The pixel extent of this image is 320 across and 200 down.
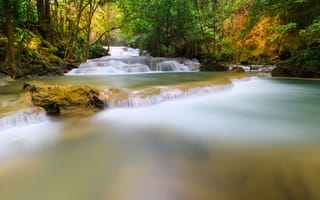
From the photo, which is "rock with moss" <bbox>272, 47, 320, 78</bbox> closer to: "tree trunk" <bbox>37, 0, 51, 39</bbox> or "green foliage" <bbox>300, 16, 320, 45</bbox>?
"green foliage" <bbox>300, 16, 320, 45</bbox>

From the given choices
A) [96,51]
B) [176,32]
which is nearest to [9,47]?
[96,51]

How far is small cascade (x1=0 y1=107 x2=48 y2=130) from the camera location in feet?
9.32

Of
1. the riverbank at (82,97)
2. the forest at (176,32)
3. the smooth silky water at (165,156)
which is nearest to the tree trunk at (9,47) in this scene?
the forest at (176,32)

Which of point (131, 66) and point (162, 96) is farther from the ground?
point (131, 66)

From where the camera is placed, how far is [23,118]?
304cm

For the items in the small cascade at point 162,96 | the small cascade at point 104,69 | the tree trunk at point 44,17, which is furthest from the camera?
the tree trunk at point 44,17

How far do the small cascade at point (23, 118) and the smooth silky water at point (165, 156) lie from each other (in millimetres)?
93

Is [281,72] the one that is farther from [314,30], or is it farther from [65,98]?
[65,98]

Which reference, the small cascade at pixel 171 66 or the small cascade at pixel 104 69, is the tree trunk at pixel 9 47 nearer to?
the small cascade at pixel 104 69

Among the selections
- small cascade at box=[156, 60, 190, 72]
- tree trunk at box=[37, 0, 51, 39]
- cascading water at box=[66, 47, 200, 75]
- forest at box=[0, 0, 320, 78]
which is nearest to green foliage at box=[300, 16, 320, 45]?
forest at box=[0, 0, 320, 78]

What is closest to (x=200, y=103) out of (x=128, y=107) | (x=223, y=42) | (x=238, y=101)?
(x=238, y=101)

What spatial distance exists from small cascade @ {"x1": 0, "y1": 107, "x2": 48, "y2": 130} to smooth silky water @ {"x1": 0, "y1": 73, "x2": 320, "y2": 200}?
3.7 inches

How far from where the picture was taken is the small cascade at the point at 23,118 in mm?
2842

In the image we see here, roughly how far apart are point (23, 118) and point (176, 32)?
12261mm
